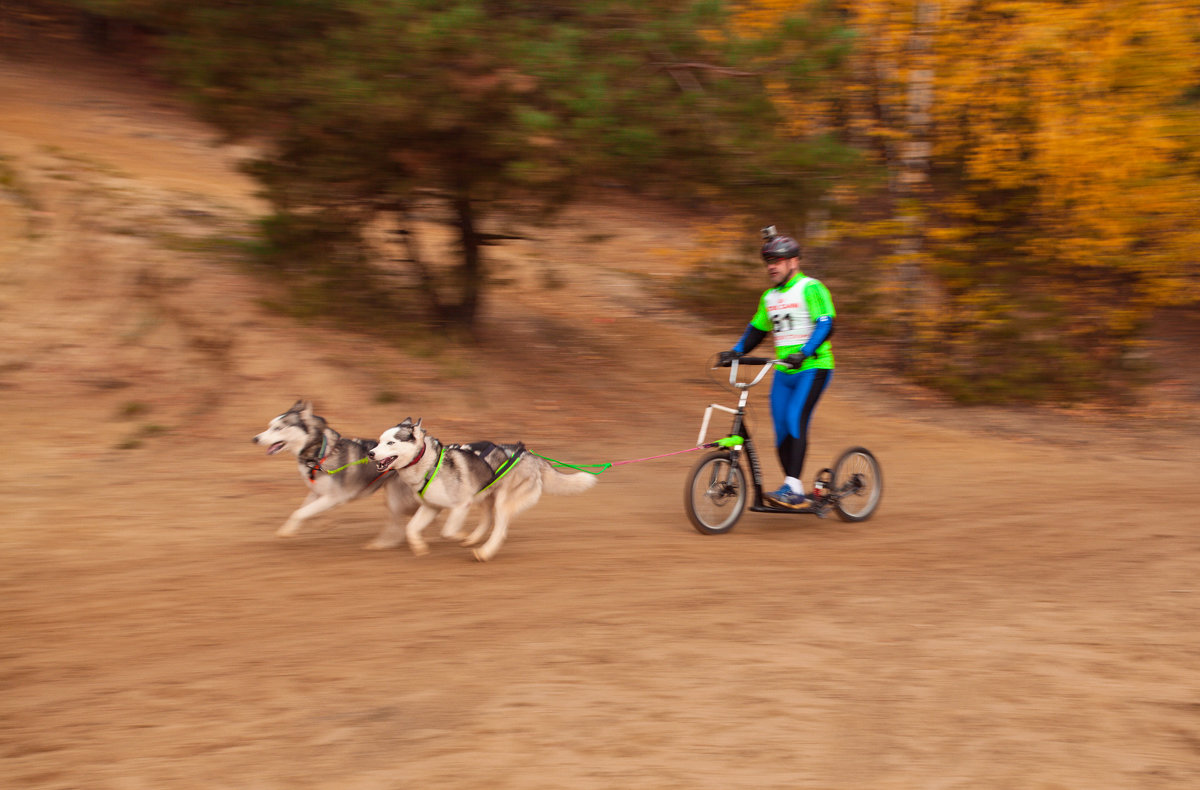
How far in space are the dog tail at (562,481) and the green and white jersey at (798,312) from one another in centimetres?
216

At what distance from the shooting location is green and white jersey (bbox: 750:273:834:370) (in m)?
8.95

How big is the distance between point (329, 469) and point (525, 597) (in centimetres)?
218

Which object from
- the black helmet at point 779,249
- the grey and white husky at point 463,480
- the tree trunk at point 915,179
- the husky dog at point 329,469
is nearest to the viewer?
the grey and white husky at point 463,480

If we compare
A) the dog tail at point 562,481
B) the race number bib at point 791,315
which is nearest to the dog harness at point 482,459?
the dog tail at point 562,481

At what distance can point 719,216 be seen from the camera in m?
15.6

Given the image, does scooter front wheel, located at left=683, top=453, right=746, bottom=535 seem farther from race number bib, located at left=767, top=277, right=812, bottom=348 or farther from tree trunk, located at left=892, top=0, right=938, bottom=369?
tree trunk, located at left=892, top=0, right=938, bottom=369

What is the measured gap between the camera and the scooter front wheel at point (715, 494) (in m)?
8.84

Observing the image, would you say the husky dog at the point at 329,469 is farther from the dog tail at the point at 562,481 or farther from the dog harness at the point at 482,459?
the dog tail at the point at 562,481

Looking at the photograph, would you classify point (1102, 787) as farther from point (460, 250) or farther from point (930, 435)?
point (460, 250)

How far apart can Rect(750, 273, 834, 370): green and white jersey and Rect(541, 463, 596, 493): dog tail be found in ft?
7.09

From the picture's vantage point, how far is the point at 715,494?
904 centimetres

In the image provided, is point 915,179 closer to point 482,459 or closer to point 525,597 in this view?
point 482,459

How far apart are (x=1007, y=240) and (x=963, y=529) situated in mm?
9503

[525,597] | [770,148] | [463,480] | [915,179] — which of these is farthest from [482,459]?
[915,179]
